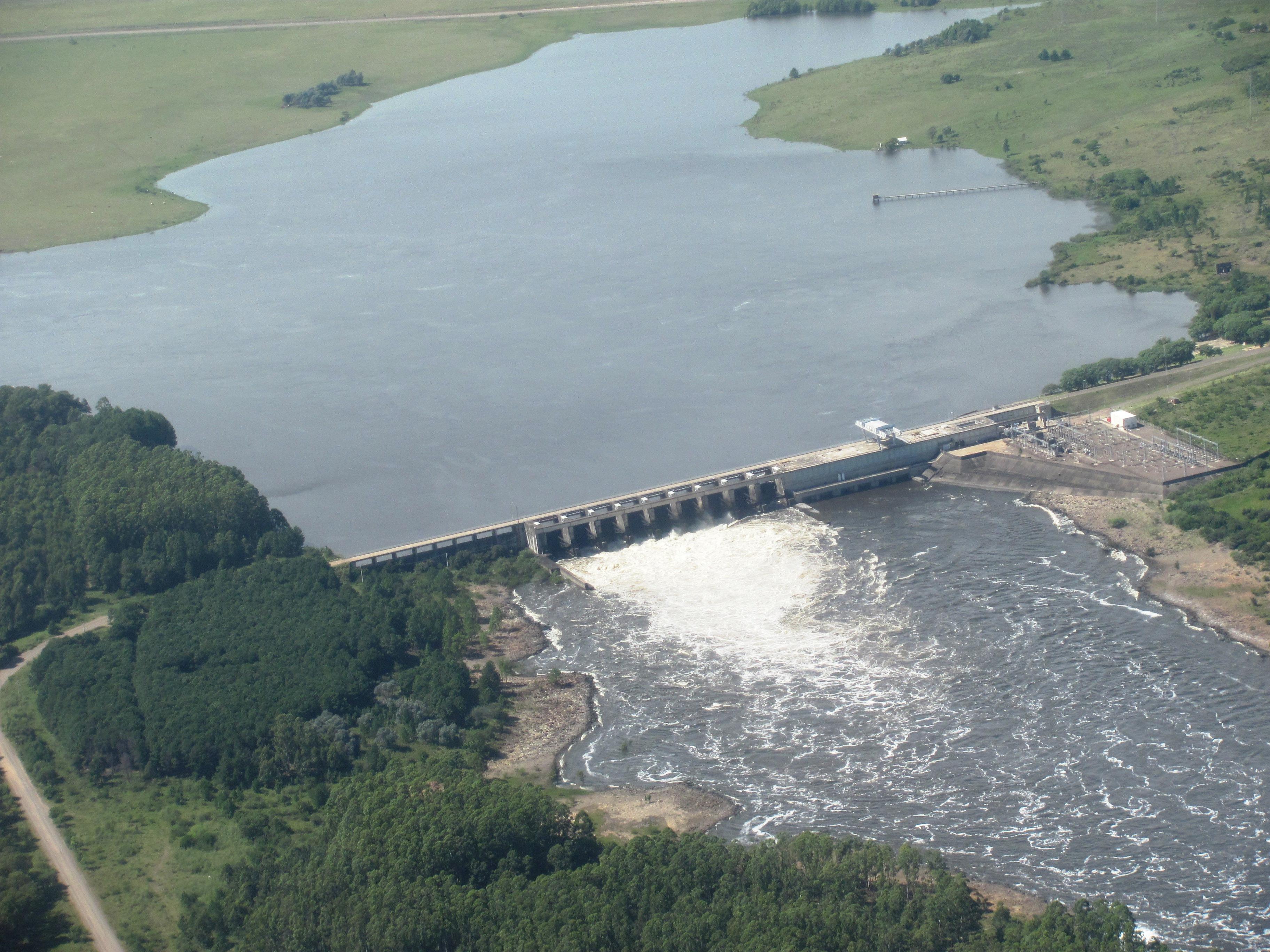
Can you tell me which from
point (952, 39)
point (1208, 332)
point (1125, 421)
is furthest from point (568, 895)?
point (952, 39)

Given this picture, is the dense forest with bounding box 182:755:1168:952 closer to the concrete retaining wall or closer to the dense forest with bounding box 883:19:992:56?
the concrete retaining wall

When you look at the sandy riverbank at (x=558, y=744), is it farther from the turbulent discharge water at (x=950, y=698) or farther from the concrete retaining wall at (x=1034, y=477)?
the concrete retaining wall at (x=1034, y=477)

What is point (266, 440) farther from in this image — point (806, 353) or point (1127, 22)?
point (1127, 22)

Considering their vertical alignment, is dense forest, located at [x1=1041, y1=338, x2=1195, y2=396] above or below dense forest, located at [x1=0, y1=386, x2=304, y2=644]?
below

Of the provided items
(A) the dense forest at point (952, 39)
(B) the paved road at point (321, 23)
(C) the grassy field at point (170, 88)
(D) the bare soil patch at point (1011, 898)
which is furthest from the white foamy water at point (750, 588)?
(B) the paved road at point (321, 23)

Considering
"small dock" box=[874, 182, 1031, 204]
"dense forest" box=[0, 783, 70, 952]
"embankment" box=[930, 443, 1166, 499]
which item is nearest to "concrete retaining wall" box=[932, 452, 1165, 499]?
"embankment" box=[930, 443, 1166, 499]

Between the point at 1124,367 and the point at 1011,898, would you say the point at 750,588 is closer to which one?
the point at 1011,898
